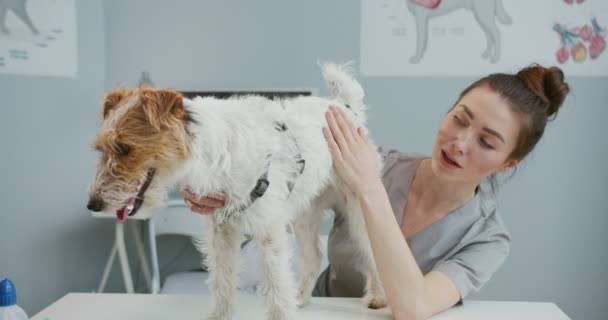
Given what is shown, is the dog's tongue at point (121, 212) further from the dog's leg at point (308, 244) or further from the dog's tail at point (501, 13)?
the dog's tail at point (501, 13)

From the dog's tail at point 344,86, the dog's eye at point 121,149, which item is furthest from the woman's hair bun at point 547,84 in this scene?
the dog's eye at point 121,149

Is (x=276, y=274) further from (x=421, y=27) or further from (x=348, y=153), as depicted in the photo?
(x=421, y=27)

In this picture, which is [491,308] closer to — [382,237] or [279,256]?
[382,237]

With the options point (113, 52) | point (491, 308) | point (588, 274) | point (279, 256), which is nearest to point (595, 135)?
point (588, 274)

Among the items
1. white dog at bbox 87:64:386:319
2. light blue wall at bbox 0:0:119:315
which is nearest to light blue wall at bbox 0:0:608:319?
light blue wall at bbox 0:0:119:315

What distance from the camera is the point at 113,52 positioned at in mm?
2945

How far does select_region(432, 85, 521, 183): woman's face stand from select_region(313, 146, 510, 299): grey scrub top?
6.2 inches

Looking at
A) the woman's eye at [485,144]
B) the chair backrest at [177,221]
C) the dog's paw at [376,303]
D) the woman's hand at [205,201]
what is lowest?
the chair backrest at [177,221]

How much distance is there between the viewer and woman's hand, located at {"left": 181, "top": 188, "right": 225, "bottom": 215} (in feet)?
3.34

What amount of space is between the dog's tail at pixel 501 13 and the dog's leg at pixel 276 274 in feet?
7.60

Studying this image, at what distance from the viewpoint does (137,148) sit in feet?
2.92

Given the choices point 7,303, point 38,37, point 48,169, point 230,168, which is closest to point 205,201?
point 230,168

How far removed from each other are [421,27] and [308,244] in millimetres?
1922

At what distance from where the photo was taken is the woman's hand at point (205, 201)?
1017mm
